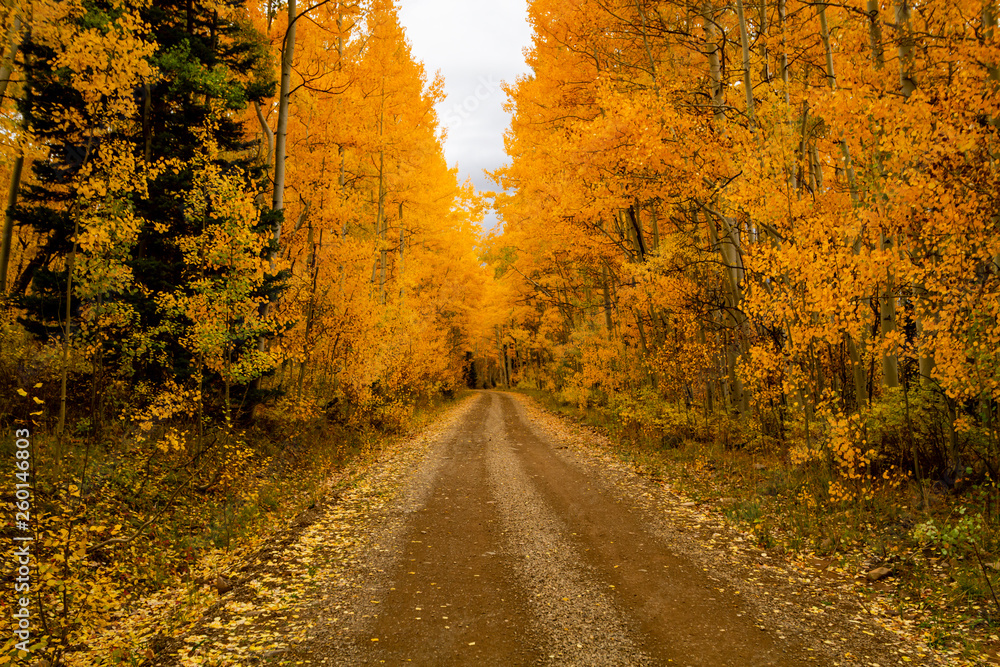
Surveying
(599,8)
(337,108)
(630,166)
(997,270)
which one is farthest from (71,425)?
(599,8)

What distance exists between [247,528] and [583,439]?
9711 mm

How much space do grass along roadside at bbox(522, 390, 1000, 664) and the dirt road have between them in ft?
1.45

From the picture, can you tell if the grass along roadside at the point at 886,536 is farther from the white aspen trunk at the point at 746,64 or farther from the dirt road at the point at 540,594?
the white aspen trunk at the point at 746,64

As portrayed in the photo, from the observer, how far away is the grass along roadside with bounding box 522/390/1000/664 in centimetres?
441

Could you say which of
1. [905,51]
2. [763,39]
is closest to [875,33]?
[905,51]

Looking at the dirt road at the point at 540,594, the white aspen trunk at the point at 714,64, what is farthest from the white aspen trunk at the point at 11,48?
the white aspen trunk at the point at 714,64

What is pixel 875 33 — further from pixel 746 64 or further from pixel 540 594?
pixel 540 594

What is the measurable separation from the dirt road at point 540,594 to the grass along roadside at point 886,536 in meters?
0.44

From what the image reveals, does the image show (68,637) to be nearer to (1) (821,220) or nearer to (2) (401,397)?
(1) (821,220)

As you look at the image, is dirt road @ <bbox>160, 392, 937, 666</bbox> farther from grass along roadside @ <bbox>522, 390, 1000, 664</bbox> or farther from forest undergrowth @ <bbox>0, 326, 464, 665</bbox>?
forest undergrowth @ <bbox>0, 326, 464, 665</bbox>

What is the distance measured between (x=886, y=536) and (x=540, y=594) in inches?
174

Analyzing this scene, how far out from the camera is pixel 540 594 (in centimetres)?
506

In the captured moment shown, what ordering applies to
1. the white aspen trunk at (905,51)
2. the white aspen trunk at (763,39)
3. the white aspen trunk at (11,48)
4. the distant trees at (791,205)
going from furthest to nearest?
1. the white aspen trunk at (763,39)
2. the white aspen trunk at (11,48)
3. the white aspen trunk at (905,51)
4. the distant trees at (791,205)

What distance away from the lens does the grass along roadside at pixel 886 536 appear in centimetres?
441
